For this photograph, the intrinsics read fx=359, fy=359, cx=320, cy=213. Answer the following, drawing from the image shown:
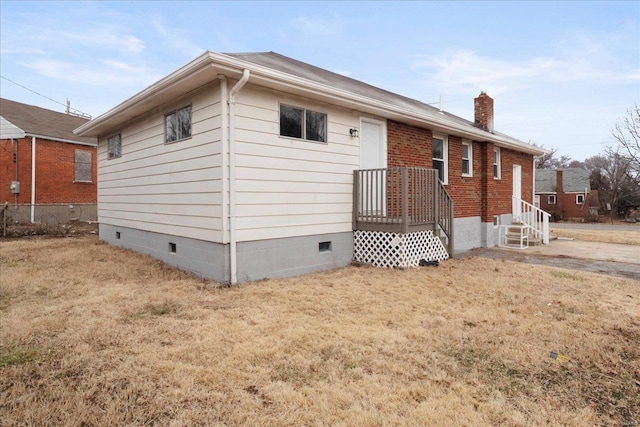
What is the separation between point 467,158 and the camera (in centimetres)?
1162

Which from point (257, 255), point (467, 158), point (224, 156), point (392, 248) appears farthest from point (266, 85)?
point (467, 158)

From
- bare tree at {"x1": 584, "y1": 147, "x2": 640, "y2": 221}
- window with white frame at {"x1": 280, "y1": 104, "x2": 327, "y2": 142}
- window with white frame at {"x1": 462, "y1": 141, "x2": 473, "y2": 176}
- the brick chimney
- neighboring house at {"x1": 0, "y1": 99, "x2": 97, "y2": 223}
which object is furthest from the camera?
bare tree at {"x1": 584, "y1": 147, "x2": 640, "y2": 221}

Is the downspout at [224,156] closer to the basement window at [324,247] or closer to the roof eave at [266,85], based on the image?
the roof eave at [266,85]

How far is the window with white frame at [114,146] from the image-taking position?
10101 millimetres

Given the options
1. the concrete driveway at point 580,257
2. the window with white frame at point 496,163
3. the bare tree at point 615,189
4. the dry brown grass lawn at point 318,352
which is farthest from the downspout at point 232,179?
the bare tree at point 615,189

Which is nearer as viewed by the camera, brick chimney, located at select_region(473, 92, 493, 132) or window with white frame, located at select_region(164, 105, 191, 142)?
window with white frame, located at select_region(164, 105, 191, 142)

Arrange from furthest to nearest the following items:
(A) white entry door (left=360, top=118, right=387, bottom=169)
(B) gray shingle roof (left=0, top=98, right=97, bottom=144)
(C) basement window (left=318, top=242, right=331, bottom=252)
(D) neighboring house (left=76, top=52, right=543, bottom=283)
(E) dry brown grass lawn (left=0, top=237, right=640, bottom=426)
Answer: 1. (B) gray shingle roof (left=0, top=98, right=97, bottom=144)
2. (A) white entry door (left=360, top=118, right=387, bottom=169)
3. (C) basement window (left=318, top=242, right=331, bottom=252)
4. (D) neighboring house (left=76, top=52, right=543, bottom=283)
5. (E) dry brown grass lawn (left=0, top=237, right=640, bottom=426)

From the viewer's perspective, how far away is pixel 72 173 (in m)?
17.5

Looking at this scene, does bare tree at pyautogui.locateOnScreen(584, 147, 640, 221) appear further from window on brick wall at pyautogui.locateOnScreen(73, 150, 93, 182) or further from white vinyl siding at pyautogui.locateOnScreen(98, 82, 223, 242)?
window on brick wall at pyautogui.locateOnScreen(73, 150, 93, 182)

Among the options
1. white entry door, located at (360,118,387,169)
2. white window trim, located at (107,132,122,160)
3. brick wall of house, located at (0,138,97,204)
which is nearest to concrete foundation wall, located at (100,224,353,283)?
white entry door, located at (360,118,387,169)

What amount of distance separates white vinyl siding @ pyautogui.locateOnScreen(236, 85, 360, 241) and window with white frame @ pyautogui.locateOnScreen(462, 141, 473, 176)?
16.8 ft

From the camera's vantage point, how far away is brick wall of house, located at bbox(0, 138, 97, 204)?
1584 cm

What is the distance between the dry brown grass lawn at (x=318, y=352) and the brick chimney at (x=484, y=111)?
8.57 meters

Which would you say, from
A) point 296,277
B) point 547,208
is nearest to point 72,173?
point 296,277
